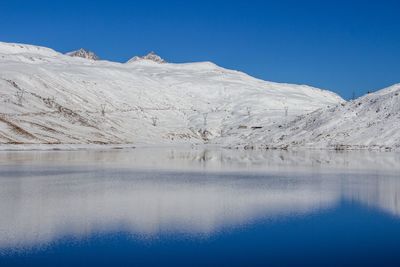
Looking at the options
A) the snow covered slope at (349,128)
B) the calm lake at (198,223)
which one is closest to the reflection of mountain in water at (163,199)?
the calm lake at (198,223)

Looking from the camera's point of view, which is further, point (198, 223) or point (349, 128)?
point (349, 128)

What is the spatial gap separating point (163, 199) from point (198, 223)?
966 cm

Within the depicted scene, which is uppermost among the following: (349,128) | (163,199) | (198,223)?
(349,128)

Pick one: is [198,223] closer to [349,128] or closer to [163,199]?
[163,199]

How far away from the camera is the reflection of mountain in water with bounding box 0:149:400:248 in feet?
92.6

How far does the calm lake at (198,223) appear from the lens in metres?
22.5

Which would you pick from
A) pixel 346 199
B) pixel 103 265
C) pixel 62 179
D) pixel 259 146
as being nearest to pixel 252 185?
pixel 346 199

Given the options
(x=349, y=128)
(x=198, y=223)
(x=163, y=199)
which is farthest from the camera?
Result: (x=349, y=128)

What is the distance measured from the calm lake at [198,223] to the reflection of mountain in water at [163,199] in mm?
69

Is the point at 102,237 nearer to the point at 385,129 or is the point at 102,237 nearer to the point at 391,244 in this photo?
the point at 391,244

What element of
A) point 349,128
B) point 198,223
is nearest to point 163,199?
point 198,223

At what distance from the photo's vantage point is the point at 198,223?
29125mm

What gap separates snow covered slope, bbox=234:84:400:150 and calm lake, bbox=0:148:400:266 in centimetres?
7844

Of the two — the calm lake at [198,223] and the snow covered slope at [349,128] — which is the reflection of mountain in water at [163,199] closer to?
the calm lake at [198,223]
